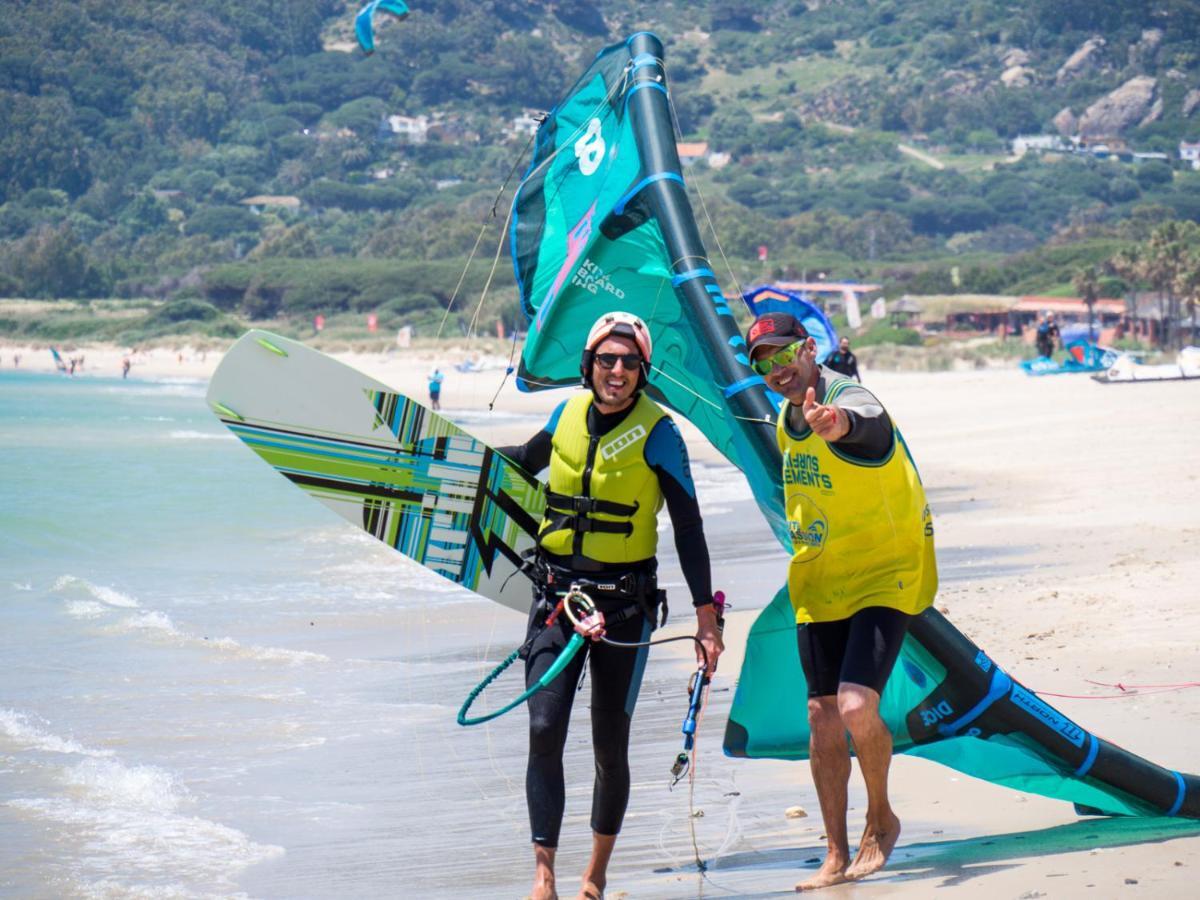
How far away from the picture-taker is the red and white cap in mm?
4328

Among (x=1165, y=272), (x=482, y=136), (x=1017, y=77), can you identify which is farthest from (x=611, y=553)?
(x=1017, y=77)

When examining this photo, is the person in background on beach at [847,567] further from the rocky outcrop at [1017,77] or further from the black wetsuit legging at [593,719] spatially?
the rocky outcrop at [1017,77]

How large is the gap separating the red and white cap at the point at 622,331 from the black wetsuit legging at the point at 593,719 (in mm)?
718

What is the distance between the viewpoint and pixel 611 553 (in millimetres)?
4332

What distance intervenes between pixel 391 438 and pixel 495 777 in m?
1.37

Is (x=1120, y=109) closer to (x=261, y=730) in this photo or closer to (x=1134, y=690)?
(x=1134, y=690)

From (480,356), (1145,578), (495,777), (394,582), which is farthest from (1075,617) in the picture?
(480,356)

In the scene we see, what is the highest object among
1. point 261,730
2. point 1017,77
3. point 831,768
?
point 1017,77

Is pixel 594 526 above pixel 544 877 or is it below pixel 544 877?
above

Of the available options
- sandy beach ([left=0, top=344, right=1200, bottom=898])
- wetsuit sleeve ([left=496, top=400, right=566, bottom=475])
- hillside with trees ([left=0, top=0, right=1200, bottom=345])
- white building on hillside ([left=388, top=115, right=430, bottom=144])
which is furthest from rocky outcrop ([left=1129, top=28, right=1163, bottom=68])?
wetsuit sleeve ([left=496, top=400, right=566, bottom=475])

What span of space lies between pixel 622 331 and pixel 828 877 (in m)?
1.52

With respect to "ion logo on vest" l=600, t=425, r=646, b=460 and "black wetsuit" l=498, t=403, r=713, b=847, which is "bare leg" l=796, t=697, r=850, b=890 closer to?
"black wetsuit" l=498, t=403, r=713, b=847

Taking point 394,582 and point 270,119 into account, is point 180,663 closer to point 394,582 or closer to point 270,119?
point 394,582

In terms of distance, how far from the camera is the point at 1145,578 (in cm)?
824
